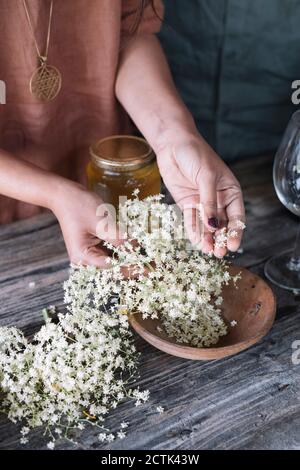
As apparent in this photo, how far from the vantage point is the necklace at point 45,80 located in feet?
4.20

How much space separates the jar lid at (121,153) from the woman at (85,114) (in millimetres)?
29

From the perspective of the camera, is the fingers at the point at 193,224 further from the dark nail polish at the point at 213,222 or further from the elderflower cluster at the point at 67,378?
the elderflower cluster at the point at 67,378

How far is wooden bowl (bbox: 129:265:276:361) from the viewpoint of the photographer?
97 cm

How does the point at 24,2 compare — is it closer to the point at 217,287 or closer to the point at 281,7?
the point at 217,287

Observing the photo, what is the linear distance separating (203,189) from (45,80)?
0.43 meters

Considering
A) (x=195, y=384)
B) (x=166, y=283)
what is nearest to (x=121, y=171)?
(x=166, y=283)

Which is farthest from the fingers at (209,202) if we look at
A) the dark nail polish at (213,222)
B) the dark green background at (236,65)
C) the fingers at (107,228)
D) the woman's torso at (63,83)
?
the dark green background at (236,65)

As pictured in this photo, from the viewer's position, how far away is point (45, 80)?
4.27ft

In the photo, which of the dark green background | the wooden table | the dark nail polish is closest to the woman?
the dark nail polish

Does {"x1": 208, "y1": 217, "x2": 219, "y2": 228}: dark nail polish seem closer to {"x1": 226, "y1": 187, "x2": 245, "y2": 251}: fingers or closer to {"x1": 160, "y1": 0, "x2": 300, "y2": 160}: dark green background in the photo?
{"x1": 226, "y1": 187, "x2": 245, "y2": 251}: fingers

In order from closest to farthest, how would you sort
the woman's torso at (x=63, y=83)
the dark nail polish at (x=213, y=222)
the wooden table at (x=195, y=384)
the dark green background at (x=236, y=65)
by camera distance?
the wooden table at (x=195, y=384) < the dark nail polish at (x=213, y=222) < the woman's torso at (x=63, y=83) < the dark green background at (x=236, y=65)

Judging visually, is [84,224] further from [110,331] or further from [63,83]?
[63,83]

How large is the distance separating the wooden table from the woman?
0.13 m

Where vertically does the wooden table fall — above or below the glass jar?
below
